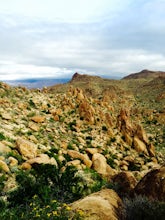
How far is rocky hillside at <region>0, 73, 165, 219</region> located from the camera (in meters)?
13.1

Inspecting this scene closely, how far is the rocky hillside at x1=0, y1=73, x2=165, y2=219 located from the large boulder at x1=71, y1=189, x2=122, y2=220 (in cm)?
6

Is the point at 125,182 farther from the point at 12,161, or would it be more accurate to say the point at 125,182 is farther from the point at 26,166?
the point at 12,161

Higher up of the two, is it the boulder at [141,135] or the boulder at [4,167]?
the boulder at [4,167]

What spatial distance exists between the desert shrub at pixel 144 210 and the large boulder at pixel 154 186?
68cm

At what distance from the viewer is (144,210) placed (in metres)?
8.39

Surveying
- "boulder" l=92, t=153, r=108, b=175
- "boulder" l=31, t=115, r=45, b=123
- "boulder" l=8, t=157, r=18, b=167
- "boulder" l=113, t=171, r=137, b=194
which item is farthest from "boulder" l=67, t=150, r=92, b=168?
"boulder" l=31, t=115, r=45, b=123

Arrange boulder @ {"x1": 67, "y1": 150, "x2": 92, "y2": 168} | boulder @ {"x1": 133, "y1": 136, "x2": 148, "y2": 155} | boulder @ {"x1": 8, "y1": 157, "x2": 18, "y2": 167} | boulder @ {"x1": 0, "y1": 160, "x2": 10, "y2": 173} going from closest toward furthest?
boulder @ {"x1": 0, "y1": 160, "x2": 10, "y2": 173}
boulder @ {"x1": 8, "y1": 157, "x2": 18, "y2": 167}
boulder @ {"x1": 67, "y1": 150, "x2": 92, "y2": 168}
boulder @ {"x1": 133, "y1": 136, "x2": 148, "y2": 155}

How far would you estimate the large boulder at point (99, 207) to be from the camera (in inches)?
323

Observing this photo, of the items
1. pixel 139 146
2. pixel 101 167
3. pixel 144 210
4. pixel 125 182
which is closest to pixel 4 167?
pixel 125 182

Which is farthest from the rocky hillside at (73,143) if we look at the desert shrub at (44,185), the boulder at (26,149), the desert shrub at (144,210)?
the desert shrub at (144,210)

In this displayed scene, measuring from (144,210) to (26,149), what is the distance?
8.38 meters

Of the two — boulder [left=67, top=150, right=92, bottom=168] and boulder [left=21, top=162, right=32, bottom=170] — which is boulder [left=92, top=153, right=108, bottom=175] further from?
boulder [left=21, top=162, right=32, bottom=170]

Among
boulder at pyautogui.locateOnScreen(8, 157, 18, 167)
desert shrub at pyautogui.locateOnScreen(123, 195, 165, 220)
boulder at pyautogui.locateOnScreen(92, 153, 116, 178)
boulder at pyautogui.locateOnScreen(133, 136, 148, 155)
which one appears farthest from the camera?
boulder at pyautogui.locateOnScreen(133, 136, 148, 155)

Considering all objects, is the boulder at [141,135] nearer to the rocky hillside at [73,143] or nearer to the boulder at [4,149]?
the rocky hillside at [73,143]
